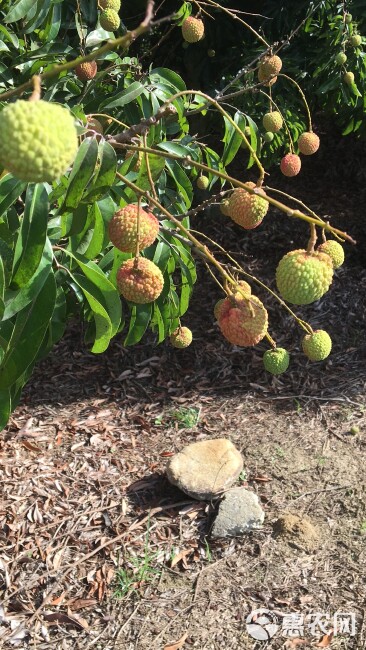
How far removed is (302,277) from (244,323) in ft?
0.63

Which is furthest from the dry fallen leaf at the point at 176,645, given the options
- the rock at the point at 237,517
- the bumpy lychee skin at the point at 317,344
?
the bumpy lychee skin at the point at 317,344

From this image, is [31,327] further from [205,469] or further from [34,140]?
[205,469]

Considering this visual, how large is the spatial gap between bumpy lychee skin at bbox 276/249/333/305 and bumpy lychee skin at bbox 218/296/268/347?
0.40ft

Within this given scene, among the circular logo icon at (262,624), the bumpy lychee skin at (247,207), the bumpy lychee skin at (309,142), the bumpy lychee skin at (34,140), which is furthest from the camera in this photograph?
the circular logo icon at (262,624)

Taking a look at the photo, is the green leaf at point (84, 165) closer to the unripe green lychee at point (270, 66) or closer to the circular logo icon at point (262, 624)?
the unripe green lychee at point (270, 66)

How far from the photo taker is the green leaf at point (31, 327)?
59.3 inches

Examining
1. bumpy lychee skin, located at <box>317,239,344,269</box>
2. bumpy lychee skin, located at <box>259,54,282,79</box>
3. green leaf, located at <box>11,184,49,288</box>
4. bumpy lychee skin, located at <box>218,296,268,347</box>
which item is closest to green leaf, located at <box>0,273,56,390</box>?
green leaf, located at <box>11,184,49,288</box>

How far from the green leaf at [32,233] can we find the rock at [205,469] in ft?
6.65

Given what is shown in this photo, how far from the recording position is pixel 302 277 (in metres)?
1.30

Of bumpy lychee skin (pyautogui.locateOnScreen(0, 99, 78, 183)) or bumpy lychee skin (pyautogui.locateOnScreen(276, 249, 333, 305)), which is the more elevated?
bumpy lychee skin (pyautogui.locateOnScreen(0, 99, 78, 183))

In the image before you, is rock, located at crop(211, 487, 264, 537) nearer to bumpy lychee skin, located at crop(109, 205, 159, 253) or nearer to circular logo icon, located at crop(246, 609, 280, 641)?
circular logo icon, located at crop(246, 609, 280, 641)

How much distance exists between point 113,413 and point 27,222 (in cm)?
260

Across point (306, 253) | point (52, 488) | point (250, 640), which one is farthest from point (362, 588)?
point (306, 253)

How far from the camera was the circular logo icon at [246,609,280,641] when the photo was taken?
261 cm
